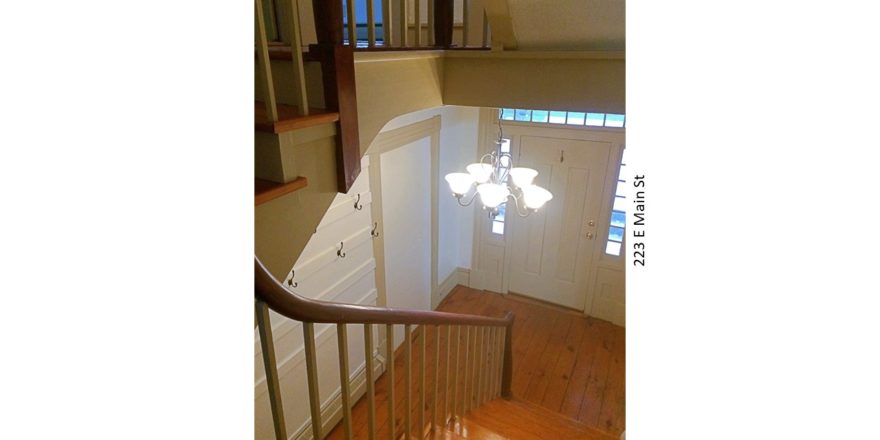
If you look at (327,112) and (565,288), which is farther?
(565,288)

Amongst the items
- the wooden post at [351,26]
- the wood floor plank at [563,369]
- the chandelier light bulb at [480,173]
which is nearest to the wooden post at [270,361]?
the wooden post at [351,26]

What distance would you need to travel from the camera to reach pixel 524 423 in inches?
95.3

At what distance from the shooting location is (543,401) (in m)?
3.51

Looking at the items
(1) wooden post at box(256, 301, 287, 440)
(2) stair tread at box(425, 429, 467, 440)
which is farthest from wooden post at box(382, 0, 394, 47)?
(2) stair tread at box(425, 429, 467, 440)

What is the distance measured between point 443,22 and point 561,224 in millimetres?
2740

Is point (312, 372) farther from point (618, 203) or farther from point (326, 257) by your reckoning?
point (618, 203)

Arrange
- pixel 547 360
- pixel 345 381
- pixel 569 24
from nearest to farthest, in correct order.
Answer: pixel 345 381
pixel 569 24
pixel 547 360

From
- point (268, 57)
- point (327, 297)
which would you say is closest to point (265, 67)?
point (268, 57)

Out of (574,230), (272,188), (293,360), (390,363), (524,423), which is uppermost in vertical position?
(272,188)

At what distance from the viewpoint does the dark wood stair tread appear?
38.3 inches
